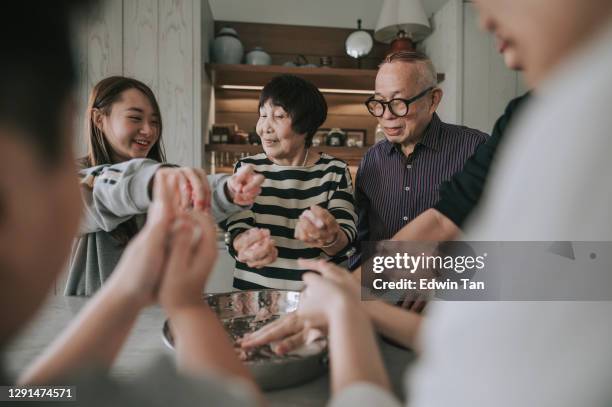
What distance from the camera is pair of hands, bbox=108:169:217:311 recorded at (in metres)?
0.42

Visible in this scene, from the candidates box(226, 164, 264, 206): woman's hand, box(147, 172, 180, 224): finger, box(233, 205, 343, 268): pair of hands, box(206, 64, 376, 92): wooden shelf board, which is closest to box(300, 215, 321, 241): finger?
box(233, 205, 343, 268): pair of hands

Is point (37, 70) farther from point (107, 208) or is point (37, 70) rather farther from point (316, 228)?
point (316, 228)

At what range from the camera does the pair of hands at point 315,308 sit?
502 millimetres

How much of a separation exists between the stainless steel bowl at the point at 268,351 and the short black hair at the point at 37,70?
0.39 m

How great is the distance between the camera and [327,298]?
511mm

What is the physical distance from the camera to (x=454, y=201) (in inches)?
41.1

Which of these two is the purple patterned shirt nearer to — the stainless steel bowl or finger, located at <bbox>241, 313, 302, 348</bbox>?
the stainless steel bowl

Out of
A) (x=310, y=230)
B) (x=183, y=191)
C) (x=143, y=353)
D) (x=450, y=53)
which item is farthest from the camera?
(x=450, y=53)

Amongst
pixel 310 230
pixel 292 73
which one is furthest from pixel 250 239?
pixel 292 73

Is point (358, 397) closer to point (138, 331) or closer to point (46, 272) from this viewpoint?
point (46, 272)

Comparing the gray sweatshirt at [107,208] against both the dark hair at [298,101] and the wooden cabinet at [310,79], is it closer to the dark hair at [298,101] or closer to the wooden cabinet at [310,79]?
the dark hair at [298,101]

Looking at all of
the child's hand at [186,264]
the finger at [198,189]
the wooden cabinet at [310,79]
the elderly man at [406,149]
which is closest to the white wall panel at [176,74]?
the wooden cabinet at [310,79]

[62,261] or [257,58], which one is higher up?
[257,58]

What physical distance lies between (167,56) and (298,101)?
1.43m
